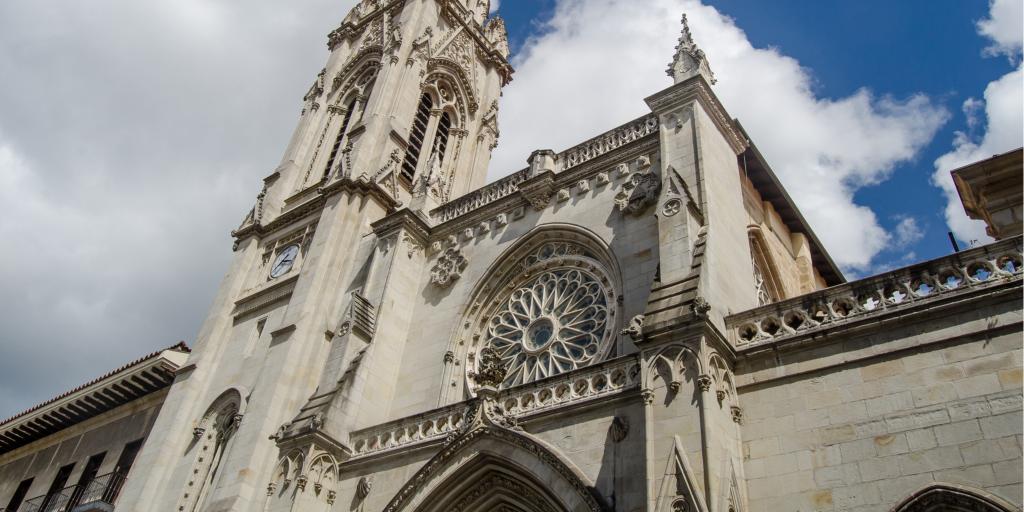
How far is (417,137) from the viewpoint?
25469 millimetres

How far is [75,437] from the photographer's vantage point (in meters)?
25.4

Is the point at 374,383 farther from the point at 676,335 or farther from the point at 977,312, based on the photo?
the point at 977,312

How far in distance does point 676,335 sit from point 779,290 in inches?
336

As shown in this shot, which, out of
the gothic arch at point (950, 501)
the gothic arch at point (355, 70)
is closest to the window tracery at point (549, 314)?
the gothic arch at point (950, 501)

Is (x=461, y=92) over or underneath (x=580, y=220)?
over

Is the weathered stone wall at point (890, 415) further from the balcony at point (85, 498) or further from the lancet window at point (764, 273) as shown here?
the balcony at point (85, 498)

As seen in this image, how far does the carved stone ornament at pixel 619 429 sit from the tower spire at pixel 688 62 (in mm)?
7601

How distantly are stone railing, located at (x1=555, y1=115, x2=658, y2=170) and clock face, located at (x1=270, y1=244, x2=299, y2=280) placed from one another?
329 inches

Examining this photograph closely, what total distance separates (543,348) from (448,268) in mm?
3612

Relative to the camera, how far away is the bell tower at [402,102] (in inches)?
911

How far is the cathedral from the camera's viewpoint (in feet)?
30.7

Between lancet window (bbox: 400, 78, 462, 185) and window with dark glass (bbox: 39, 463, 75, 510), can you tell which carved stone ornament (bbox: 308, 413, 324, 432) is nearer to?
lancet window (bbox: 400, 78, 462, 185)

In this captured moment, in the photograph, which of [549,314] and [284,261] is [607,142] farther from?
[284,261]

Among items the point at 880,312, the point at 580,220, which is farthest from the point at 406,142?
the point at 880,312
